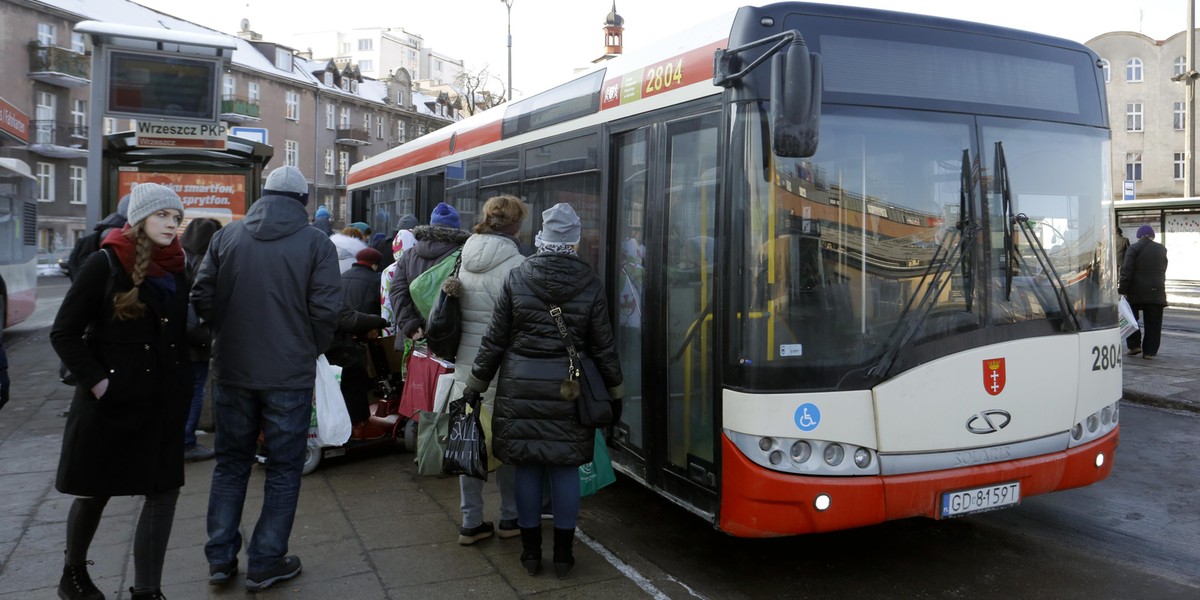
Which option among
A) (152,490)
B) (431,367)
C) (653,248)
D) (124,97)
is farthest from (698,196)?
(124,97)

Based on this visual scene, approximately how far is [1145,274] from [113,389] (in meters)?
12.5

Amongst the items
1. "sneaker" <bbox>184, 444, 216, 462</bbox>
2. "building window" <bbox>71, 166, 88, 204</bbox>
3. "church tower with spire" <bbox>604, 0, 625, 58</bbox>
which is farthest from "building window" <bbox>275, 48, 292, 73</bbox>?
"sneaker" <bbox>184, 444, 216, 462</bbox>

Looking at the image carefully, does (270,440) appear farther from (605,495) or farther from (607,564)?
(605,495)

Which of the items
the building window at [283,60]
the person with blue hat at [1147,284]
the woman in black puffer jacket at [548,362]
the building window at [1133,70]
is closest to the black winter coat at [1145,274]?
the person with blue hat at [1147,284]

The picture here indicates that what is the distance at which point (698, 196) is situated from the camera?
493cm

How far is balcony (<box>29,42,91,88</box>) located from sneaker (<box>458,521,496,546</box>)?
45.4 meters

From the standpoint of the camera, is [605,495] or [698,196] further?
[605,495]

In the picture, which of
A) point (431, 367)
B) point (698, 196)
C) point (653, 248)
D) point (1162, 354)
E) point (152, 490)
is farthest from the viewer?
point (1162, 354)

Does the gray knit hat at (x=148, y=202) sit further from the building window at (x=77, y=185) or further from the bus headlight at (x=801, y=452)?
the building window at (x=77, y=185)

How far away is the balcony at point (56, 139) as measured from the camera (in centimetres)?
4351

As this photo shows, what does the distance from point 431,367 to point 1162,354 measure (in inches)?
448

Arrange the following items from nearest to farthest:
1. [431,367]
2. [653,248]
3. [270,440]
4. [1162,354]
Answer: [270,440] → [653,248] → [431,367] → [1162,354]

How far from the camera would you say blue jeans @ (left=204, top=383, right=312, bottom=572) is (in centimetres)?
445

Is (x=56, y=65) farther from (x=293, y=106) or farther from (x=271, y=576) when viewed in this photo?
(x=271, y=576)
